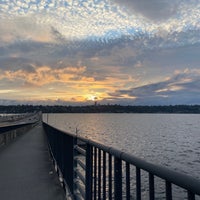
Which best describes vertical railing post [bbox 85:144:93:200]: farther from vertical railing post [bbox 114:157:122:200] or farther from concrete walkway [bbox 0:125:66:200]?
concrete walkway [bbox 0:125:66:200]

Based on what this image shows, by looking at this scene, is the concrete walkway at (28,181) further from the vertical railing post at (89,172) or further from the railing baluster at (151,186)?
the railing baluster at (151,186)

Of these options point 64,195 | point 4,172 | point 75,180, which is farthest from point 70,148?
point 4,172

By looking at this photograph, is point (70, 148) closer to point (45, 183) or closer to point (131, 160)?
point (45, 183)

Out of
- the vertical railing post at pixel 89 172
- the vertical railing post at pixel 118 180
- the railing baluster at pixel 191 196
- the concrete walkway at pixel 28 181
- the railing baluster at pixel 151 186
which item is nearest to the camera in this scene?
the railing baluster at pixel 191 196

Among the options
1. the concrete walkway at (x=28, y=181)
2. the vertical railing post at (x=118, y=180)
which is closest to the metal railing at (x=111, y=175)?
the vertical railing post at (x=118, y=180)

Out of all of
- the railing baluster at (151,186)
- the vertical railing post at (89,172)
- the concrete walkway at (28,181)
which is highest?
the railing baluster at (151,186)

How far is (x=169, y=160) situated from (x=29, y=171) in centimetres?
2748

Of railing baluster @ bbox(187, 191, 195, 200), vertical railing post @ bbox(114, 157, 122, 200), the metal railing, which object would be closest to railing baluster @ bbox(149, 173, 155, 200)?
the metal railing

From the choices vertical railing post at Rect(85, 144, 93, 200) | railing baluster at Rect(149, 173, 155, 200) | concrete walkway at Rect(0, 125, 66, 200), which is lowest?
concrete walkway at Rect(0, 125, 66, 200)

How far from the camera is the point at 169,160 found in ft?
112

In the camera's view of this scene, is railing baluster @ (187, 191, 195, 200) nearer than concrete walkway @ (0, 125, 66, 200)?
Yes

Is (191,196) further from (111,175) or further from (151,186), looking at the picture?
(111,175)

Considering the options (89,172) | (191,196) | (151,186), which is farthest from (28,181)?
(191,196)

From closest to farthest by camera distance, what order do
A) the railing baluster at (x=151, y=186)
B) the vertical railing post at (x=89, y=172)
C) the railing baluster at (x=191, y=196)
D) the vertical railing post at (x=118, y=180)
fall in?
the railing baluster at (x=191, y=196) → the railing baluster at (x=151, y=186) → the vertical railing post at (x=118, y=180) → the vertical railing post at (x=89, y=172)
